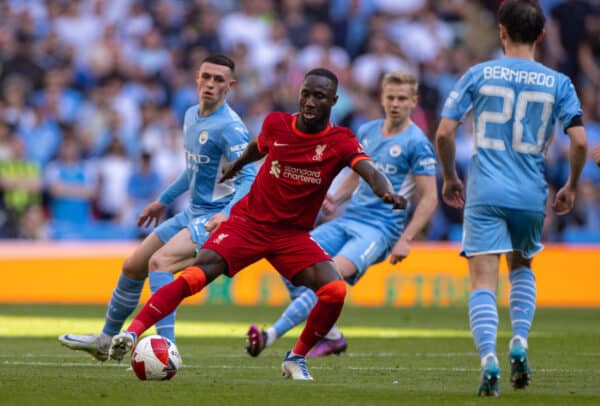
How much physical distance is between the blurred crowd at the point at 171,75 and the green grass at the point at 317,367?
3953 mm

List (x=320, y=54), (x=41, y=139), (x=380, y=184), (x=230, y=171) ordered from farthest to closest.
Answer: (x=320, y=54)
(x=41, y=139)
(x=230, y=171)
(x=380, y=184)

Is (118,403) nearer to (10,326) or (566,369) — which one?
(566,369)

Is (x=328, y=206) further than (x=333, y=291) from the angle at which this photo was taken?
Yes

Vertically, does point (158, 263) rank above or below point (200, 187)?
below

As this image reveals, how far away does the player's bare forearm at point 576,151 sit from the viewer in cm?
742

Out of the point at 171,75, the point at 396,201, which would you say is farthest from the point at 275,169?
the point at 171,75

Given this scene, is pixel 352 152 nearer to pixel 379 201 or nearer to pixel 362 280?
pixel 379 201

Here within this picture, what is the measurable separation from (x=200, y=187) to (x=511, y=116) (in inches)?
119

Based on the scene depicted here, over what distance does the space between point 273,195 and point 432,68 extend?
13.8 meters

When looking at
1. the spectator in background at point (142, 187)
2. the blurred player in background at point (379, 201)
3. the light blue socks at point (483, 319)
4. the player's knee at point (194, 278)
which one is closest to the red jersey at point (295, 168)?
the player's knee at point (194, 278)

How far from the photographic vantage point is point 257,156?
27.5 feet

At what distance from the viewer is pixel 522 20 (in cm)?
739

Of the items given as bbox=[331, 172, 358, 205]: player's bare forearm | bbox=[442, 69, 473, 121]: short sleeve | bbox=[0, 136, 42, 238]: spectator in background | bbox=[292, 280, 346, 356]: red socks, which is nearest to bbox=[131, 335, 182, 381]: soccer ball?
bbox=[292, 280, 346, 356]: red socks

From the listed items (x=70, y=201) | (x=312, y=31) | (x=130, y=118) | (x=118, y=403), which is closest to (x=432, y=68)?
(x=312, y=31)
